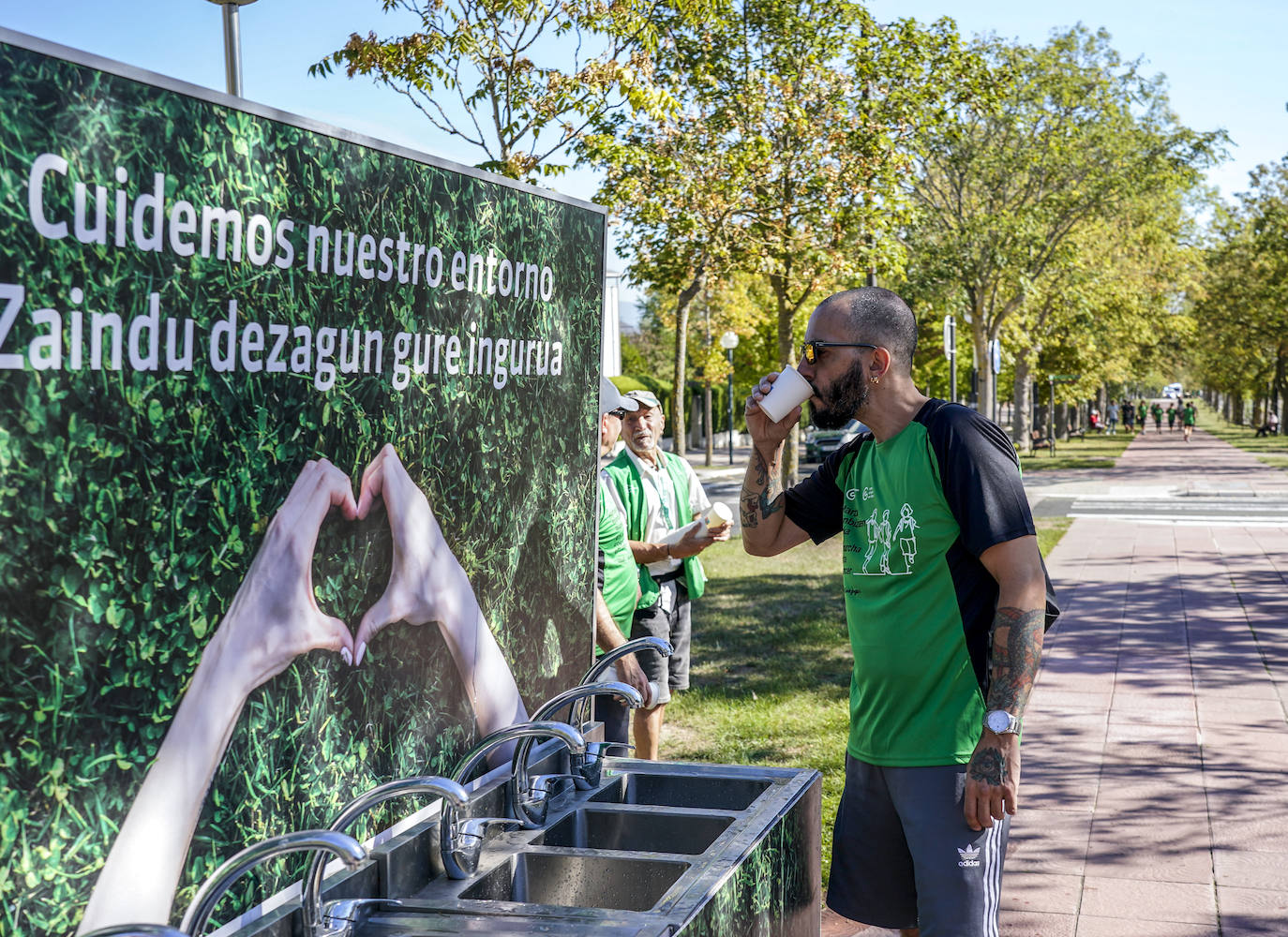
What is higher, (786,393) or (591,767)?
(786,393)

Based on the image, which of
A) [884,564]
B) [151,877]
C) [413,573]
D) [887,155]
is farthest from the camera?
[887,155]

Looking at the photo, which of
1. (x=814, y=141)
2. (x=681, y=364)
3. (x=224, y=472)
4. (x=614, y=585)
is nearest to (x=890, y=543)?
(x=224, y=472)

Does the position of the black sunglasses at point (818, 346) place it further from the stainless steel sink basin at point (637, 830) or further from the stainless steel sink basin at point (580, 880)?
the stainless steel sink basin at point (580, 880)

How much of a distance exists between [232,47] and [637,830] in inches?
117

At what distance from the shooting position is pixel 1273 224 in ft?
136

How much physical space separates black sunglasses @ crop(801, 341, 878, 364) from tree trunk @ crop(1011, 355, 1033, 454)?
3779 centimetres

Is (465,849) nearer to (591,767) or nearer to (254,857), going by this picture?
(591,767)

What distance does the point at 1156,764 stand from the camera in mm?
6523

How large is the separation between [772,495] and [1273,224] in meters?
43.5

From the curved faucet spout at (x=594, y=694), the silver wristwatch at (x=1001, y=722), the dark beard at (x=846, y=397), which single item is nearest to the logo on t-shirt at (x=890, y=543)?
the dark beard at (x=846, y=397)

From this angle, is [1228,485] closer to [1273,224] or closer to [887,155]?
[887,155]

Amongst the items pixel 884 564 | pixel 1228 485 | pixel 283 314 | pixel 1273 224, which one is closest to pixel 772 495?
pixel 884 564

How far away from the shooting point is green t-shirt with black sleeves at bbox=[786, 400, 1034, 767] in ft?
9.56

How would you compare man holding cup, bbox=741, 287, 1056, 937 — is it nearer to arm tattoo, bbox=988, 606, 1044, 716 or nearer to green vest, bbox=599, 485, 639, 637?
arm tattoo, bbox=988, 606, 1044, 716
